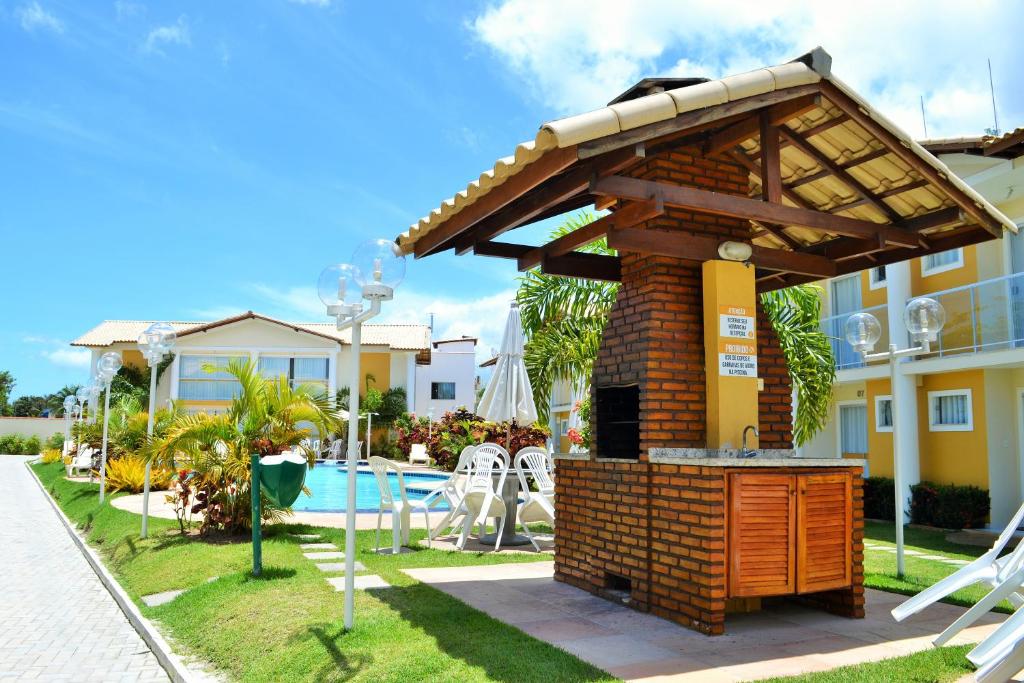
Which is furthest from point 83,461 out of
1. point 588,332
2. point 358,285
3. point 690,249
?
point 690,249

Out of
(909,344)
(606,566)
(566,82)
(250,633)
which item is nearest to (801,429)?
(909,344)

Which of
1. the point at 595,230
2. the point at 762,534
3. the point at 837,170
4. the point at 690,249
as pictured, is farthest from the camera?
the point at 837,170

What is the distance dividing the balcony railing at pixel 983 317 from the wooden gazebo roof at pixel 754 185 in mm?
5828

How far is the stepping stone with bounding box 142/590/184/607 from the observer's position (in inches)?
293

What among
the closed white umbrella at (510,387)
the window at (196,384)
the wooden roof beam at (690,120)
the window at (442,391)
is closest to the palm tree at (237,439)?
the closed white umbrella at (510,387)

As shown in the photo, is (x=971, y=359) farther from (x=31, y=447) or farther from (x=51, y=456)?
(x=31, y=447)

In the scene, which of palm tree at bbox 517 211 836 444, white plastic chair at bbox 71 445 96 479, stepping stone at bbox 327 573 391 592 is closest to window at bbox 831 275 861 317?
palm tree at bbox 517 211 836 444

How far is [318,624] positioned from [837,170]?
5765mm

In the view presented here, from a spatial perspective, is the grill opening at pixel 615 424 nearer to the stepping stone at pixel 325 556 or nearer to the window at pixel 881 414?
the stepping stone at pixel 325 556

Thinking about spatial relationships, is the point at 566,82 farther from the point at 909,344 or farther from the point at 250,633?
the point at 250,633

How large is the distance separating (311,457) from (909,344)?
1136cm

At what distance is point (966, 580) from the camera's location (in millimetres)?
4641

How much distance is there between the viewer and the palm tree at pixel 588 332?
13.5 metres

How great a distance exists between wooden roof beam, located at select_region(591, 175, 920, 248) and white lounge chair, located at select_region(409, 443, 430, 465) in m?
25.1
